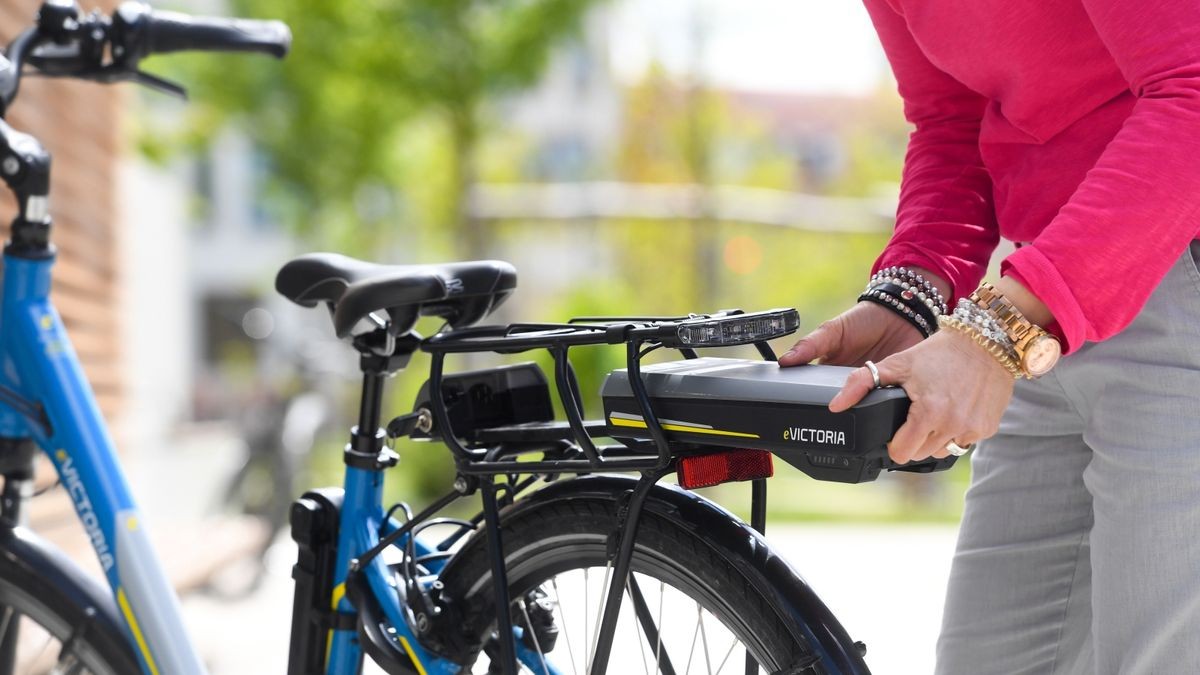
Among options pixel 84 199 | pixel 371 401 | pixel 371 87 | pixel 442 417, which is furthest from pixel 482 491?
pixel 371 87

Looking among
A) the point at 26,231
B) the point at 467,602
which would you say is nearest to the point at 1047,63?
the point at 467,602

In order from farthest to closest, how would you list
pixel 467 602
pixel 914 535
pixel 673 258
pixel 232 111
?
pixel 673 258
pixel 232 111
pixel 914 535
pixel 467 602

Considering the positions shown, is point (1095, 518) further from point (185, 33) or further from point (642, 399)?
point (185, 33)

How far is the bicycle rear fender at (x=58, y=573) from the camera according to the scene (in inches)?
74.1

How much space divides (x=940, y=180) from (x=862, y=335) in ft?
0.79

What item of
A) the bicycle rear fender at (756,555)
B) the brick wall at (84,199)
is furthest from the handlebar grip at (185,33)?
the brick wall at (84,199)

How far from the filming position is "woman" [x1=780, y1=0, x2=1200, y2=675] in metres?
1.16

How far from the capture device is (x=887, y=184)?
2316cm

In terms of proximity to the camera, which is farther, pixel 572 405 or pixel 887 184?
pixel 887 184

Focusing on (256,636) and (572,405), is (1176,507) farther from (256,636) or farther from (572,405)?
(256,636)

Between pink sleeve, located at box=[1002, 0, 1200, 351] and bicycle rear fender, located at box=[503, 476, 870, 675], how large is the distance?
1.26 feet

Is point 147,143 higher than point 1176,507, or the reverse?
point 147,143

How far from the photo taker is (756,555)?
4.46 feet

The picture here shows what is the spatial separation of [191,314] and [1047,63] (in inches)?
1488
